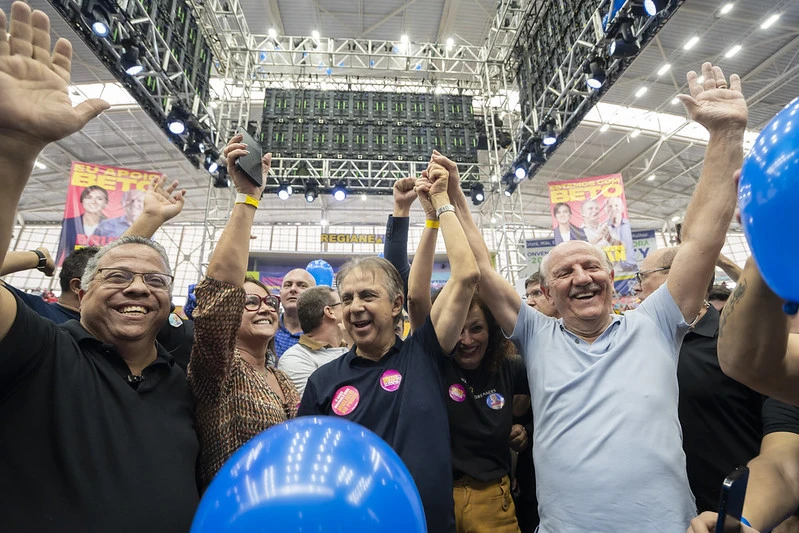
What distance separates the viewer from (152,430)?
105cm

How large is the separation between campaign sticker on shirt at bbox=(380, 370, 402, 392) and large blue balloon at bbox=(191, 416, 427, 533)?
0.49 meters

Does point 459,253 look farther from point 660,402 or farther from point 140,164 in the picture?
point 140,164

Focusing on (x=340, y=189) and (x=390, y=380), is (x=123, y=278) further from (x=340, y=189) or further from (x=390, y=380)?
(x=340, y=189)

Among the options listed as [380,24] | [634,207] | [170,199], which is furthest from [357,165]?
[634,207]

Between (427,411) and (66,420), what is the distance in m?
0.85

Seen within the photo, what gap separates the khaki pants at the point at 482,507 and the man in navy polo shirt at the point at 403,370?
0.19m

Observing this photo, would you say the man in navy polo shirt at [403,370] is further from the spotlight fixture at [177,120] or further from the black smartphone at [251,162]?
the spotlight fixture at [177,120]

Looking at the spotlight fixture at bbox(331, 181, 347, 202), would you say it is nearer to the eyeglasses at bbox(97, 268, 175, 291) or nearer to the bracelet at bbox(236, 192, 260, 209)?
the bracelet at bbox(236, 192, 260, 209)

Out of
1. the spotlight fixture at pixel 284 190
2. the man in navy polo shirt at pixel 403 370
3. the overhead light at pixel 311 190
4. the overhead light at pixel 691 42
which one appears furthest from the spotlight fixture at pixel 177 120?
the overhead light at pixel 691 42

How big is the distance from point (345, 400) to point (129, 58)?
5.86 metres

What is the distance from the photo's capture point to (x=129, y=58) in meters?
5.25

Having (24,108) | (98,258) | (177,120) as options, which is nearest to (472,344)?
(98,258)

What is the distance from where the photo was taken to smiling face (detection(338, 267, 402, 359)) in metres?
1.38

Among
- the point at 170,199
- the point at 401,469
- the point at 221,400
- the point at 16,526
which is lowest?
the point at 16,526
